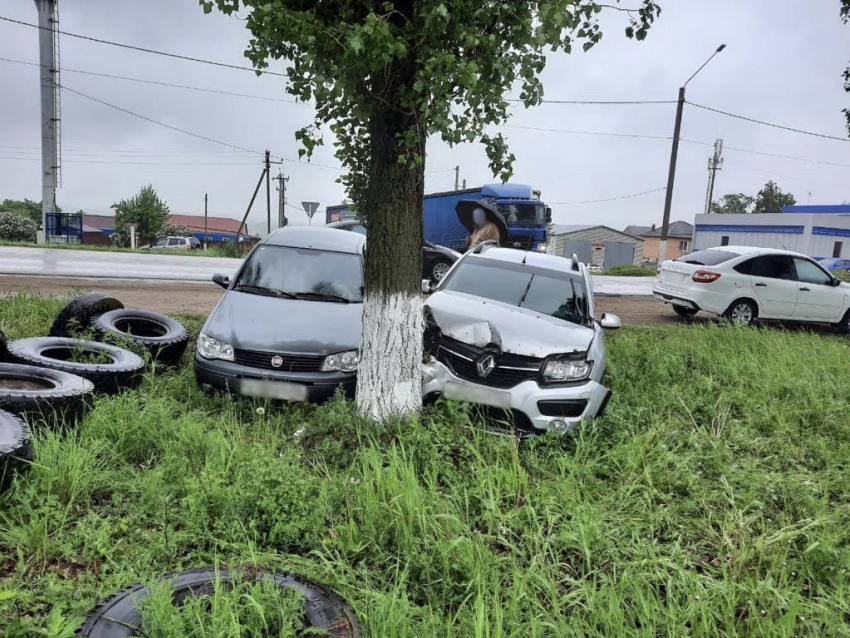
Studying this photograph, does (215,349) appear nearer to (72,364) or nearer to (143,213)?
(72,364)

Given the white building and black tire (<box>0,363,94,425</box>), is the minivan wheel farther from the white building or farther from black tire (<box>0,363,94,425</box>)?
the white building

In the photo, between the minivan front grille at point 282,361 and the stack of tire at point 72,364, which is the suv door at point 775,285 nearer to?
the minivan front grille at point 282,361

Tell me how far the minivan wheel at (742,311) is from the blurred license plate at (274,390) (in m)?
9.01

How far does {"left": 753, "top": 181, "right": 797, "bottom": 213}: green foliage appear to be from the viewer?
7069 centimetres

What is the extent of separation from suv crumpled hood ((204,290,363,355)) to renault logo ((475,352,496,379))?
1100 mm

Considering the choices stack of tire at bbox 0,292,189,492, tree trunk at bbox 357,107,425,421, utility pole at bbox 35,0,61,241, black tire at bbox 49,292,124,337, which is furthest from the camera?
utility pole at bbox 35,0,61,241

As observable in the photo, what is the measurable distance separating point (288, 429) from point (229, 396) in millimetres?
602

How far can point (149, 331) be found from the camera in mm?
6465

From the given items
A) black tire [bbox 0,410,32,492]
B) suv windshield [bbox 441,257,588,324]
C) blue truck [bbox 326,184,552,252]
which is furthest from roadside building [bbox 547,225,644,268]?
black tire [bbox 0,410,32,492]

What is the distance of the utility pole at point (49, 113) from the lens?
25344mm

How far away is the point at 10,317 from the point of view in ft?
22.8

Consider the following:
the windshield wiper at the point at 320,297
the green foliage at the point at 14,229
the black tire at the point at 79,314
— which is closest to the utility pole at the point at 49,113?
the green foliage at the point at 14,229

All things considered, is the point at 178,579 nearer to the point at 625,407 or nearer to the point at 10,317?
the point at 625,407

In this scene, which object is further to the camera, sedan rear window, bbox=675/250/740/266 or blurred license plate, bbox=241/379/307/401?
sedan rear window, bbox=675/250/740/266
